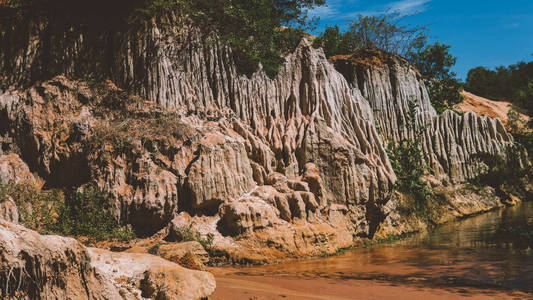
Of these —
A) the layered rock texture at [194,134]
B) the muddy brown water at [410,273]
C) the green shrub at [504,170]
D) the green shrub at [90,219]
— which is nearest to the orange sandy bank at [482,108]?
the green shrub at [504,170]

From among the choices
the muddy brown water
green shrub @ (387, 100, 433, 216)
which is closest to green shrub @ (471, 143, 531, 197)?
green shrub @ (387, 100, 433, 216)

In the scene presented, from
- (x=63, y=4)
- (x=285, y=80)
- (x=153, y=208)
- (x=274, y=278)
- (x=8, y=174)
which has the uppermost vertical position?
(x=63, y=4)

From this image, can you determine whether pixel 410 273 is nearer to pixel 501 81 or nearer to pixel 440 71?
pixel 440 71

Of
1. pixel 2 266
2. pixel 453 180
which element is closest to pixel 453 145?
pixel 453 180

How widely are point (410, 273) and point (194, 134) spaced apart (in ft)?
23.4

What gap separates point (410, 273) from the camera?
26.5 feet

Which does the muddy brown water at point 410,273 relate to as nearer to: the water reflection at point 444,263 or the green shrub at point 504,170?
the water reflection at point 444,263

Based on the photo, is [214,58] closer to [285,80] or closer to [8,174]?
[285,80]

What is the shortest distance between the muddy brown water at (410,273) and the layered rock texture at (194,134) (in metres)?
1.26

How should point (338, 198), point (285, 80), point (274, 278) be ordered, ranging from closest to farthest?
point (274, 278) → point (338, 198) → point (285, 80)

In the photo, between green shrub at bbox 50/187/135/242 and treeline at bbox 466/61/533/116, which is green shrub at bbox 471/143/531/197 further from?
treeline at bbox 466/61/533/116

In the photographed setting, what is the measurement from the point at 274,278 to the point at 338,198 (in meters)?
5.50

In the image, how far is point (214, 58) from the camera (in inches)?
549

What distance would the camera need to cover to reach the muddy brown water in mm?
6113
